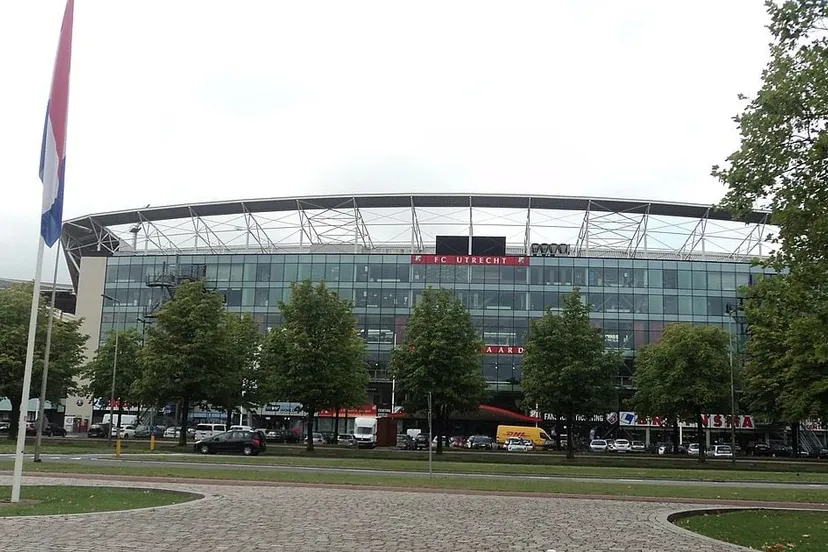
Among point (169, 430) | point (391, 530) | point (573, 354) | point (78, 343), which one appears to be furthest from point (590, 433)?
point (391, 530)

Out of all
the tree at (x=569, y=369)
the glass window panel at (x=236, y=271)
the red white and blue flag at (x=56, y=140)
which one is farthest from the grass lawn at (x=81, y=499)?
the glass window panel at (x=236, y=271)

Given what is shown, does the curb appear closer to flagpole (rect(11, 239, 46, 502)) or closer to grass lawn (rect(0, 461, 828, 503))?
grass lawn (rect(0, 461, 828, 503))

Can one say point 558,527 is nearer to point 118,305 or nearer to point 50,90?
point 50,90

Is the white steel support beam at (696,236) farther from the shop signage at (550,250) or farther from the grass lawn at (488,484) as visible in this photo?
the grass lawn at (488,484)

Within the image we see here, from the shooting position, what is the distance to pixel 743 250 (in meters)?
91.4

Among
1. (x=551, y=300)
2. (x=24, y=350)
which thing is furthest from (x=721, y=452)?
(x=24, y=350)

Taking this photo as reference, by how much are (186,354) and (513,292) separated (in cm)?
4321

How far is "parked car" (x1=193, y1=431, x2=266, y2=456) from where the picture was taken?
46.5 metres

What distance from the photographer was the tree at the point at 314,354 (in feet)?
164

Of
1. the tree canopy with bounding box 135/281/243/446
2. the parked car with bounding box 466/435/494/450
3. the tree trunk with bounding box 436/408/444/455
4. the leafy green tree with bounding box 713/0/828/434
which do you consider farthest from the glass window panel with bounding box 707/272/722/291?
the leafy green tree with bounding box 713/0/828/434

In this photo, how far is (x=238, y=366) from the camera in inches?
2201

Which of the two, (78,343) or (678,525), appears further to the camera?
(78,343)

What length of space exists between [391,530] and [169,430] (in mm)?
73483

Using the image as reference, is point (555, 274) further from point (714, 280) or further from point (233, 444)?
point (233, 444)
